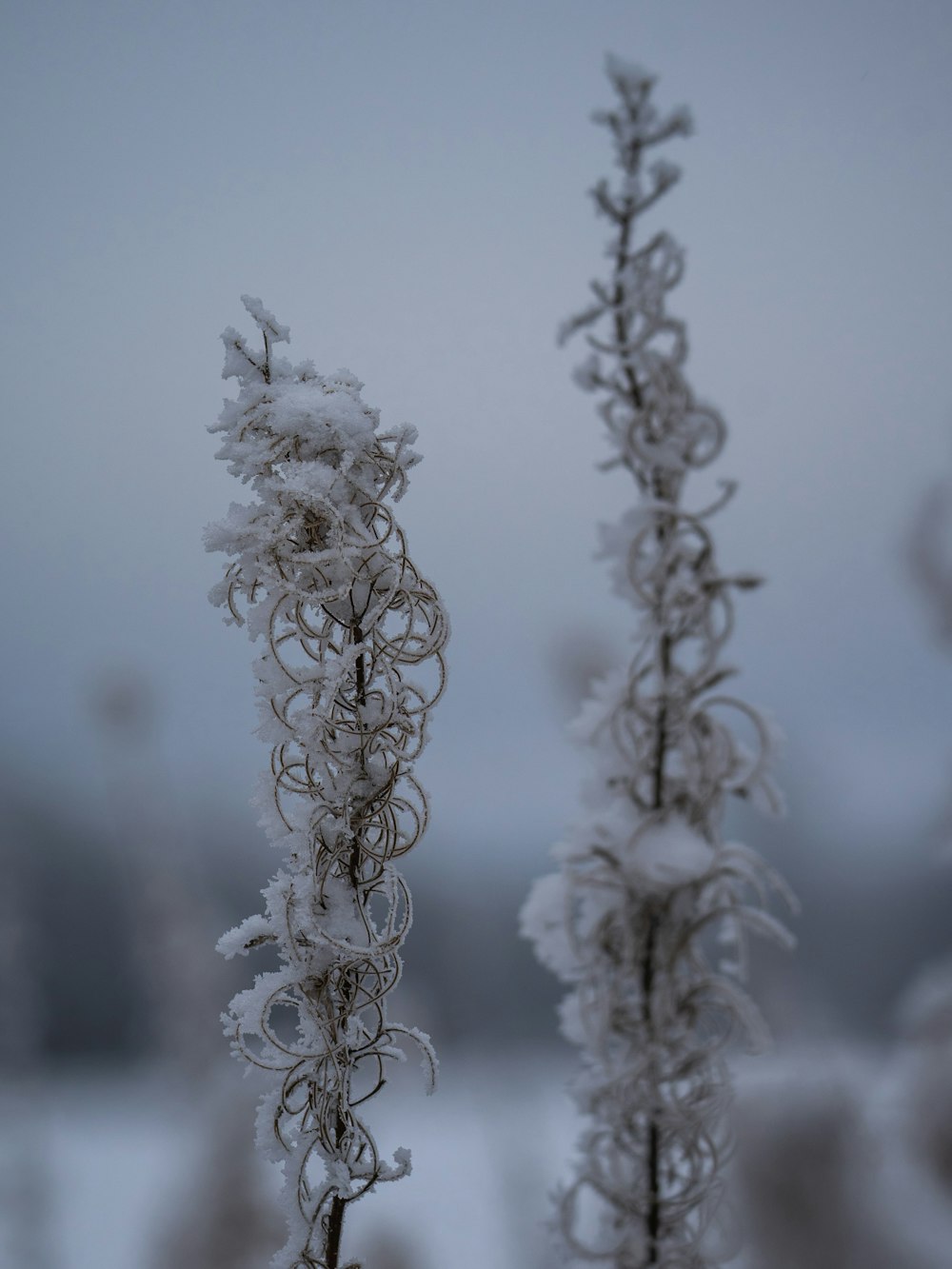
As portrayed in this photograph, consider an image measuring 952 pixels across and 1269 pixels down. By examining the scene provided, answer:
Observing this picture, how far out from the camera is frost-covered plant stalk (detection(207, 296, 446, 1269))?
3.30 feet

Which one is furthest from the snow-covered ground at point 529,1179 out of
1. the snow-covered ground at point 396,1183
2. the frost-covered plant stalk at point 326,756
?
the frost-covered plant stalk at point 326,756

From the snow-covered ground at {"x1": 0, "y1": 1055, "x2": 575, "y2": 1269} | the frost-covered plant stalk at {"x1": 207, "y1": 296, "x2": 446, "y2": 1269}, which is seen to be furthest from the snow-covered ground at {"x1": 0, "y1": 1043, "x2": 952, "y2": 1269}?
the frost-covered plant stalk at {"x1": 207, "y1": 296, "x2": 446, "y2": 1269}

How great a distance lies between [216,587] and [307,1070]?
560 mm

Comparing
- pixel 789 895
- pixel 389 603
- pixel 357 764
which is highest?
pixel 389 603

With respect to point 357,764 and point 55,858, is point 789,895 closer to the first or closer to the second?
point 357,764

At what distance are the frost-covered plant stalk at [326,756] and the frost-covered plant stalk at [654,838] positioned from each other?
22 cm

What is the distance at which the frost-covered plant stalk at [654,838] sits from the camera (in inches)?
35.2

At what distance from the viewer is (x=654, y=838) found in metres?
0.89

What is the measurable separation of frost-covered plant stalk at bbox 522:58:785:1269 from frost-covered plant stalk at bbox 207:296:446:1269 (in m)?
0.22

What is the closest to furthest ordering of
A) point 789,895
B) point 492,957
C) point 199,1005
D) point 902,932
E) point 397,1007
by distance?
point 789,895
point 199,1005
point 397,1007
point 492,957
point 902,932

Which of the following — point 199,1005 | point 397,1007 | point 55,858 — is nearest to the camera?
point 199,1005

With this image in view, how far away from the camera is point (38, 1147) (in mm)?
3814

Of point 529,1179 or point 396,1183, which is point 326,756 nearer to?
point 396,1183

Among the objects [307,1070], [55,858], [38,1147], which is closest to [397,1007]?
[38,1147]
